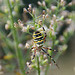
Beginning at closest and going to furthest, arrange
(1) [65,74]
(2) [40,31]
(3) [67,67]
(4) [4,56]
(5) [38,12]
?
(2) [40,31]
(5) [38,12]
(1) [65,74]
(3) [67,67]
(4) [4,56]

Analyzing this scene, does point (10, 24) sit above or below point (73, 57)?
above

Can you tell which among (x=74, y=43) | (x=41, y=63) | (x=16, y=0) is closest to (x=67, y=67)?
(x=74, y=43)

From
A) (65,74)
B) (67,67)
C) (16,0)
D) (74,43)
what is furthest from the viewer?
(74,43)

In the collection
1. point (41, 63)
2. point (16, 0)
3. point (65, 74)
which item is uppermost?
point (16, 0)

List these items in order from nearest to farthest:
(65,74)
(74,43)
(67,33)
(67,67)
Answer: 1. (67,33)
2. (65,74)
3. (67,67)
4. (74,43)

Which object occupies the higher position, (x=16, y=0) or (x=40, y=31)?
(x=16, y=0)

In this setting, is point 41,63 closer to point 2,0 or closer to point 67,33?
point 67,33

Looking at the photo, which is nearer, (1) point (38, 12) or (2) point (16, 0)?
(2) point (16, 0)

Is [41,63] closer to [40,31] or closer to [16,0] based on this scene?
[40,31]

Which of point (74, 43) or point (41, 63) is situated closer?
point (41, 63)

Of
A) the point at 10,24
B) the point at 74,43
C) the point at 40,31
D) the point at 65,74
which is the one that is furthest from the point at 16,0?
the point at 74,43
